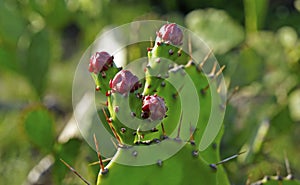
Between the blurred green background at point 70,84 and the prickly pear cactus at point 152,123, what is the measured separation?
47 centimetres

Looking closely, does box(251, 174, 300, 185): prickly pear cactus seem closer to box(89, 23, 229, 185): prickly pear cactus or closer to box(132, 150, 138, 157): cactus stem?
box(89, 23, 229, 185): prickly pear cactus

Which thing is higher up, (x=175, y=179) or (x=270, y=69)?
(x=175, y=179)

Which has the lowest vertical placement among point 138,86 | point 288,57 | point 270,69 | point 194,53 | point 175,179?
point 270,69

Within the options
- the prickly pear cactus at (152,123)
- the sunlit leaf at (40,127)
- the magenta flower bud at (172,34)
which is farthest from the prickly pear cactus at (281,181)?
the sunlit leaf at (40,127)

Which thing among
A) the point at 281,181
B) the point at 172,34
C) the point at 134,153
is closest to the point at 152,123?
the point at 134,153

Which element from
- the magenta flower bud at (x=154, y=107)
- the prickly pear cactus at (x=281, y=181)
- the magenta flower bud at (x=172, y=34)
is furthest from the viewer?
the prickly pear cactus at (x=281, y=181)

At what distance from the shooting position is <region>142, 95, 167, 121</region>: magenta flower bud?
1.09 meters

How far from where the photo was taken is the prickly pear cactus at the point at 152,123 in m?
1.12

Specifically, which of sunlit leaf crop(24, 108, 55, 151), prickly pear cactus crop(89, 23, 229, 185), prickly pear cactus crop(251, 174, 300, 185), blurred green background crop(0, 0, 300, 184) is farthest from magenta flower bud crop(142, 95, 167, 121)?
sunlit leaf crop(24, 108, 55, 151)

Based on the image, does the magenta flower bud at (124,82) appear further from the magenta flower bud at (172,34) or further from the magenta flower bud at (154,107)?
the magenta flower bud at (172,34)

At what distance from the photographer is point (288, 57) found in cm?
253

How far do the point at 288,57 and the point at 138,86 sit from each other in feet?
4.90

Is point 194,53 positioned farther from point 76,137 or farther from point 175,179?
point 175,179

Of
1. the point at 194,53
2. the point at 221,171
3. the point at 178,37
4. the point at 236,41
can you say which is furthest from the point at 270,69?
the point at 178,37
